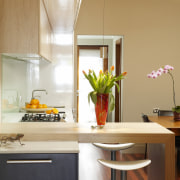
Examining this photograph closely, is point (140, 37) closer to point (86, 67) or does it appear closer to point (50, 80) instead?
point (50, 80)

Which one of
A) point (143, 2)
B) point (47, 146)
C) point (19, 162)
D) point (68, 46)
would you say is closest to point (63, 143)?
point (47, 146)

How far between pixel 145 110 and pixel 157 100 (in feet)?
1.01

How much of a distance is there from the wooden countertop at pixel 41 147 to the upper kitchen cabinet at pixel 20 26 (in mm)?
944

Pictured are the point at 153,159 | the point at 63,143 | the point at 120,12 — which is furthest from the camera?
the point at 120,12

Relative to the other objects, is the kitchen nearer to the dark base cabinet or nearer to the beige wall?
the beige wall

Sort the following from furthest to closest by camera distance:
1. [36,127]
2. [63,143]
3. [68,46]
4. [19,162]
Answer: [68,46]
[36,127]
[63,143]
[19,162]

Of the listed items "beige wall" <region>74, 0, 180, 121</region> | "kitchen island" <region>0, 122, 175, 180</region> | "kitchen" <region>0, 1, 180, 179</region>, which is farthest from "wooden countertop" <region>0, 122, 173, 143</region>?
"beige wall" <region>74, 0, 180, 121</region>

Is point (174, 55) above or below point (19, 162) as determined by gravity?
above

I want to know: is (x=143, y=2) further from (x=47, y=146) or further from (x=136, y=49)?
(x=47, y=146)

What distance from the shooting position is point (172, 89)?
605 centimetres

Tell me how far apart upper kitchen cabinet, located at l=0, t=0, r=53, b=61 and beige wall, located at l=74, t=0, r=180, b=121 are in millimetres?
3229

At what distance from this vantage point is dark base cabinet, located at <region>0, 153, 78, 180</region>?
1908 mm

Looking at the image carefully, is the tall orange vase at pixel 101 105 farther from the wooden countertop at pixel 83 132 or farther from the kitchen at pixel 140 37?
the kitchen at pixel 140 37

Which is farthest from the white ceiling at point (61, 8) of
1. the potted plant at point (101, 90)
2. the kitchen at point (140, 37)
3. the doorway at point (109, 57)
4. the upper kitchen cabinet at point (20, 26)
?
the doorway at point (109, 57)
